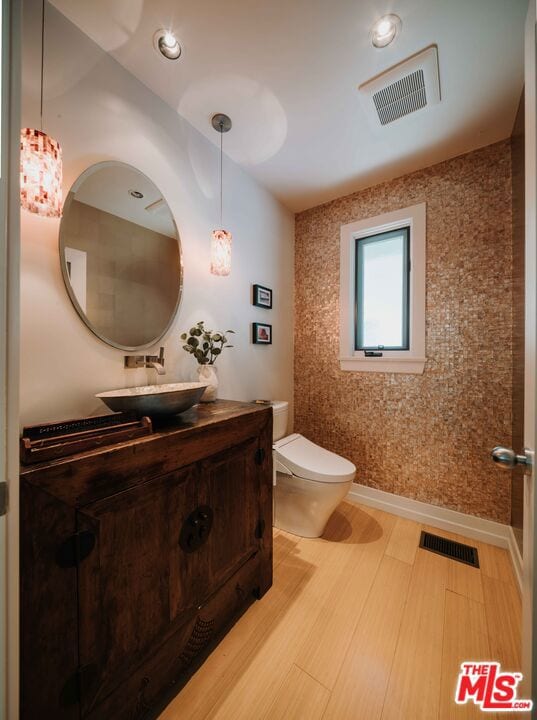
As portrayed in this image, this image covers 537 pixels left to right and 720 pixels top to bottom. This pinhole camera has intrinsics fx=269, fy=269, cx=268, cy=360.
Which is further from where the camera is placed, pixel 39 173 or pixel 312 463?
pixel 312 463

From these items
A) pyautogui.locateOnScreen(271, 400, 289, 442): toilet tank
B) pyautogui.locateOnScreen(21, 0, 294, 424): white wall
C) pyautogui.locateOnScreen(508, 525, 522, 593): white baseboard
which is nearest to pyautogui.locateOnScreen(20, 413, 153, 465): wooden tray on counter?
pyautogui.locateOnScreen(21, 0, 294, 424): white wall

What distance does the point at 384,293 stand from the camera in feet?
7.05

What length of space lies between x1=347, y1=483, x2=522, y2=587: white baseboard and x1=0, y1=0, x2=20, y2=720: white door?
203 cm

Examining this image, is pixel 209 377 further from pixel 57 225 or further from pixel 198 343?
pixel 57 225

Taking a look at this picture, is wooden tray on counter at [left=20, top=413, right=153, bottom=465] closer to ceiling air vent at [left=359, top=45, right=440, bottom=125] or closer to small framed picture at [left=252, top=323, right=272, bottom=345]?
small framed picture at [left=252, top=323, right=272, bottom=345]

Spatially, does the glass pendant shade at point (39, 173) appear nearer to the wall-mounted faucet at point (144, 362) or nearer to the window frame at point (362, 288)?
the wall-mounted faucet at point (144, 362)

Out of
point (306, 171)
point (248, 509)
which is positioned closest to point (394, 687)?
point (248, 509)

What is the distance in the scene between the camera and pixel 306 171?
192 centimetres

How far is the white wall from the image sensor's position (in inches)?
37.4

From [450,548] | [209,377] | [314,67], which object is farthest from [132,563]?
[314,67]

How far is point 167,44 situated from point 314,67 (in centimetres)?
64

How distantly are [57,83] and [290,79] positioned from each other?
0.98 metres

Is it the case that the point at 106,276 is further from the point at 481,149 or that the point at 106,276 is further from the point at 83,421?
the point at 481,149

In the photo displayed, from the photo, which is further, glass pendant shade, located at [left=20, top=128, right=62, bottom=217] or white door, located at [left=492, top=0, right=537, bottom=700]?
glass pendant shade, located at [left=20, top=128, right=62, bottom=217]
